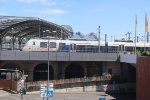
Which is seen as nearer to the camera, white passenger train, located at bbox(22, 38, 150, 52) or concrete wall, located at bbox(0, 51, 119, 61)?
concrete wall, located at bbox(0, 51, 119, 61)

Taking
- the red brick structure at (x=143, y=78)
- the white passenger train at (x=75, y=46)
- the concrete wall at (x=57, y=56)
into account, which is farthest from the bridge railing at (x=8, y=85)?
the red brick structure at (x=143, y=78)

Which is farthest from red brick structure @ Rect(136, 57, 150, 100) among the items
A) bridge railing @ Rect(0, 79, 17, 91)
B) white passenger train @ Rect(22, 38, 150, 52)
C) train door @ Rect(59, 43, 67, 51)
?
train door @ Rect(59, 43, 67, 51)

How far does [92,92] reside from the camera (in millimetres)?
72938

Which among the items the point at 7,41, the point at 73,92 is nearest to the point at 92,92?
the point at 73,92

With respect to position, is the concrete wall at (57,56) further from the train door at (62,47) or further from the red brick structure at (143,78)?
the red brick structure at (143,78)

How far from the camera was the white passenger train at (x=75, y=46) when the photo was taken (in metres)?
82.5

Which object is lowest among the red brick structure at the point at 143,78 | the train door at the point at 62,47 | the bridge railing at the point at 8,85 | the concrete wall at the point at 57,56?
the bridge railing at the point at 8,85

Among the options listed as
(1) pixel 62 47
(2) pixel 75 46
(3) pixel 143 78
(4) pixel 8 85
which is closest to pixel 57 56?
(1) pixel 62 47

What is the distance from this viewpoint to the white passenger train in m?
82.5

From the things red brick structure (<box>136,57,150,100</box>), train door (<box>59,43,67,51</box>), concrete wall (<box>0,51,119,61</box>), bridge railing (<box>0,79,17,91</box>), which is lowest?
bridge railing (<box>0,79,17,91</box>)

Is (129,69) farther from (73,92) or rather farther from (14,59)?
(14,59)

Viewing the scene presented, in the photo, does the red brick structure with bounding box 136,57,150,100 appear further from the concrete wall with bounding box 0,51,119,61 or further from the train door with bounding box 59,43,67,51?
the train door with bounding box 59,43,67,51

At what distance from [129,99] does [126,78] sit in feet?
56.3

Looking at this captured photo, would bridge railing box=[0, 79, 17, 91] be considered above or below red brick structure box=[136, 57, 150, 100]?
below
